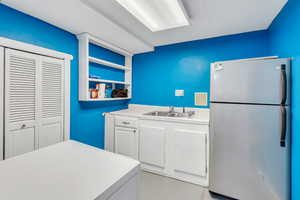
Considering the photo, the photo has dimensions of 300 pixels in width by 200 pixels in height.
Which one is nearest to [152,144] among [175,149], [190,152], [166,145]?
[166,145]

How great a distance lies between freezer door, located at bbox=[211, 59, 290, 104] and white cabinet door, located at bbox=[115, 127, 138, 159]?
4.46 feet

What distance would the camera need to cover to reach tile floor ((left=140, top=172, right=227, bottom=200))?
175 cm

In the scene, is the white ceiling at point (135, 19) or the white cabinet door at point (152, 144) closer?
the white ceiling at point (135, 19)

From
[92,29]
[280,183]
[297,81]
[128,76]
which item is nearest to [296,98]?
[297,81]

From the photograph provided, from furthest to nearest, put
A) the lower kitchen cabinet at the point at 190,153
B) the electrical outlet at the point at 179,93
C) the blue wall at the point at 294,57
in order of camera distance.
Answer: the electrical outlet at the point at 179,93, the lower kitchen cabinet at the point at 190,153, the blue wall at the point at 294,57

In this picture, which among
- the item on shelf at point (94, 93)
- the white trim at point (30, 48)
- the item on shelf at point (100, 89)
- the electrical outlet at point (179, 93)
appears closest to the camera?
the white trim at point (30, 48)

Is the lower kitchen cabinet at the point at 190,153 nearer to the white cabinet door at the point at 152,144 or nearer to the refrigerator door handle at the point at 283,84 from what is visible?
the white cabinet door at the point at 152,144

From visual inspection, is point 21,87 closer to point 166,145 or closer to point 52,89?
point 52,89

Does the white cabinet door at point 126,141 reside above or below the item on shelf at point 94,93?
below

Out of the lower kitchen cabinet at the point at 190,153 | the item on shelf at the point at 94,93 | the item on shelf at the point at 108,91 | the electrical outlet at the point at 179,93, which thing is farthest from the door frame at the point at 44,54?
the electrical outlet at the point at 179,93

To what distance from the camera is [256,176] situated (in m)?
1.54

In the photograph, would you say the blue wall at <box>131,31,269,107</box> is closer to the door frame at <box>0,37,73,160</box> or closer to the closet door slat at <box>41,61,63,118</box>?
the door frame at <box>0,37,73,160</box>

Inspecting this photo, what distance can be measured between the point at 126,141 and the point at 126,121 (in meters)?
0.33

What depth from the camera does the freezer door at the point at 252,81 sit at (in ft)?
4.59
